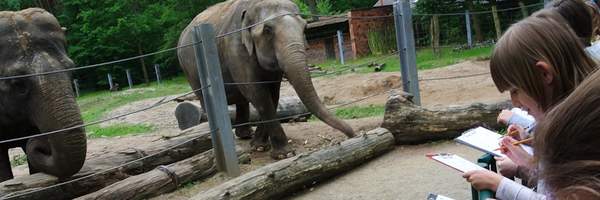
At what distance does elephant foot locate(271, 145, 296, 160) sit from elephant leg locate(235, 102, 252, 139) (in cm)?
156

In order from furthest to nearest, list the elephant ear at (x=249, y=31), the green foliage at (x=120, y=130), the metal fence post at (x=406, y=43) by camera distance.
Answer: the green foliage at (x=120, y=130) → the metal fence post at (x=406, y=43) → the elephant ear at (x=249, y=31)

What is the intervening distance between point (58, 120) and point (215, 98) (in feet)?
4.40

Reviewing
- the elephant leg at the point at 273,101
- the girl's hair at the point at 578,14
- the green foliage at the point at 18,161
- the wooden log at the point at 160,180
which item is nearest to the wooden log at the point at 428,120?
the elephant leg at the point at 273,101

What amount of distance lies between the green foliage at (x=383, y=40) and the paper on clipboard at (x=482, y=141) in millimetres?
21738

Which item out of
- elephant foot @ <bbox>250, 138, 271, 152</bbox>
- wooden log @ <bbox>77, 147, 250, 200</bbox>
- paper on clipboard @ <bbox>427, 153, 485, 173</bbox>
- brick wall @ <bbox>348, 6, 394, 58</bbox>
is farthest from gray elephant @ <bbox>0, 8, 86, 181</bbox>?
brick wall @ <bbox>348, 6, 394, 58</bbox>

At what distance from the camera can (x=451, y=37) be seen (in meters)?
21.8

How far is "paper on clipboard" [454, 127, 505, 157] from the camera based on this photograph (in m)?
2.32

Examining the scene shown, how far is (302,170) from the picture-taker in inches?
190

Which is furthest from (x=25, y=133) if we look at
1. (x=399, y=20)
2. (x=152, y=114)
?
(x=152, y=114)

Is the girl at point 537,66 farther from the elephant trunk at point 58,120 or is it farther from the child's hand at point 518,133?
the elephant trunk at point 58,120

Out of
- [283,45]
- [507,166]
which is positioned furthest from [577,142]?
[283,45]

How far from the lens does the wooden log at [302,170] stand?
4246mm

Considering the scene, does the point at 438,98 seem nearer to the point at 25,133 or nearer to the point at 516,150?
the point at 25,133

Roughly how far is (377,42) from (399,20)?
17179mm
